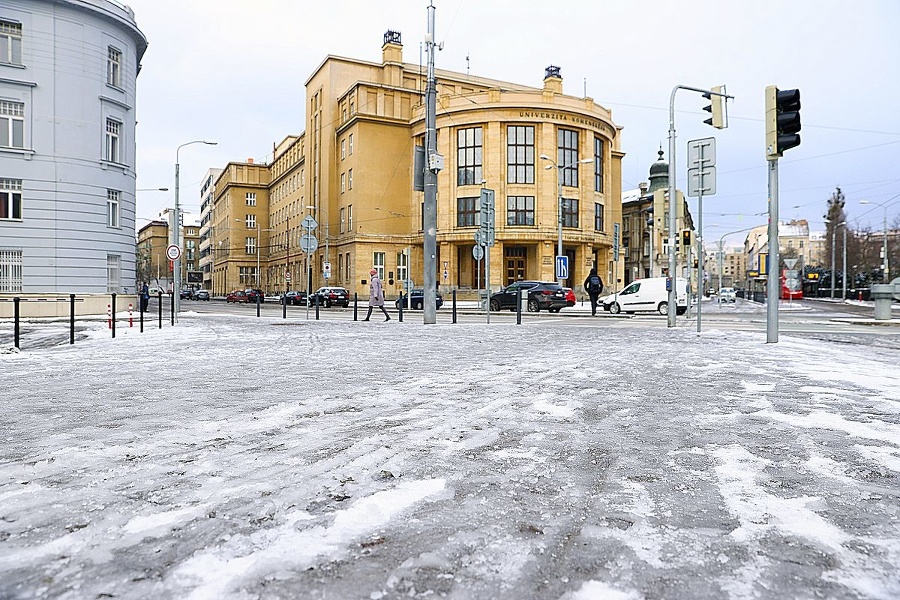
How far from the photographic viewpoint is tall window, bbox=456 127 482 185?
181ft

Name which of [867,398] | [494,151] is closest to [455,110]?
[494,151]

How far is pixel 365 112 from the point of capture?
59562 mm

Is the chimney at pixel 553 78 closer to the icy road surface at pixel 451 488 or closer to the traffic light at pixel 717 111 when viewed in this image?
the traffic light at pixel 717 111

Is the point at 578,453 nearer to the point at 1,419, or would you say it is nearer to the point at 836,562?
the point at 836,562

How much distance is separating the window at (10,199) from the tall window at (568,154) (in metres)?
38.9

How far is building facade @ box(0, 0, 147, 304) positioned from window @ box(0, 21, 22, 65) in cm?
3

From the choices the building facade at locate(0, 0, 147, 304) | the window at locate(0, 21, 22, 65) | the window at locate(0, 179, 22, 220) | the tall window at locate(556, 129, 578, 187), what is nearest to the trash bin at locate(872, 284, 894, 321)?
the building facade at locate(0, 0, 147, 304)

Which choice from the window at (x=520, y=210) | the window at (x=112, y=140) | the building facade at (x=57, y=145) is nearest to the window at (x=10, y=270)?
the building facade at (x=57, y=145)

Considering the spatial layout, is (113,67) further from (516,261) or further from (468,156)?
(516,261)

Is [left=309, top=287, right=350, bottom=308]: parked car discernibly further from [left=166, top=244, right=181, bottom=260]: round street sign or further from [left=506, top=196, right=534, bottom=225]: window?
[left=166, top=244, right=181, bottom=260]: round street sign

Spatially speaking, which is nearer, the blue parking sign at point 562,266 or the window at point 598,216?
the blue parking sign at point 562,266

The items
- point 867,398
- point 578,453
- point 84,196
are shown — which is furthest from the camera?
point 84,196

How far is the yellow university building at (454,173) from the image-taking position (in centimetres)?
5412

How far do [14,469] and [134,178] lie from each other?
29.3 metres
